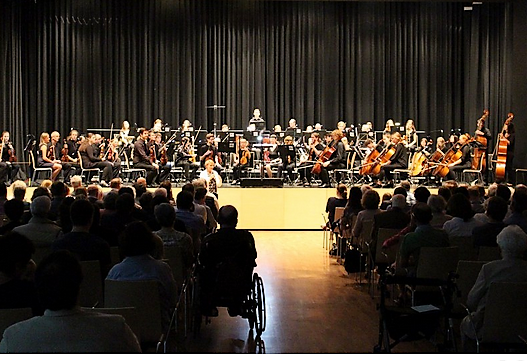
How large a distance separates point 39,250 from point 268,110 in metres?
14.9

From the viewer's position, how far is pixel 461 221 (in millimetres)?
6250

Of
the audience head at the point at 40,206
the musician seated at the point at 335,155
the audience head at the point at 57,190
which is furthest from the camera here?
the musician seated at the point at 335,155

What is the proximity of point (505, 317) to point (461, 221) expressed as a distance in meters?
2.31

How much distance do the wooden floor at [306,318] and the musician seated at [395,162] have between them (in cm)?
510

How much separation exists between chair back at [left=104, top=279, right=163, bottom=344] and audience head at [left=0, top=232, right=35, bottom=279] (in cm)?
50

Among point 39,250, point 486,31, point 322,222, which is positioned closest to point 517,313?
point 39,250

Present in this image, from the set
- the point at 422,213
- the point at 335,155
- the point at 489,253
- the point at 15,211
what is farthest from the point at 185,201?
the point at 335,155

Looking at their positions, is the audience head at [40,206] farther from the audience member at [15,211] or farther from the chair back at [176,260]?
the chair back at [176,260]

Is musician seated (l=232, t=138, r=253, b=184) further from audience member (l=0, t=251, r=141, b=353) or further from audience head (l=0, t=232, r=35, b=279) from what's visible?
audience member (l=0, t=251, r=141, b=353)

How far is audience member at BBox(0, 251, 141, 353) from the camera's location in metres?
2.60

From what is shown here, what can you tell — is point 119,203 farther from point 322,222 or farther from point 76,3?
point 76,3

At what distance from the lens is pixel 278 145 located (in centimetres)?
1545

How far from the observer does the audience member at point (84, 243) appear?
188 inches

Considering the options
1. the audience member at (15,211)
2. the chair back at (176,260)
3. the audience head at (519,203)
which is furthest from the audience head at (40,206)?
the audience head at (519,203)
